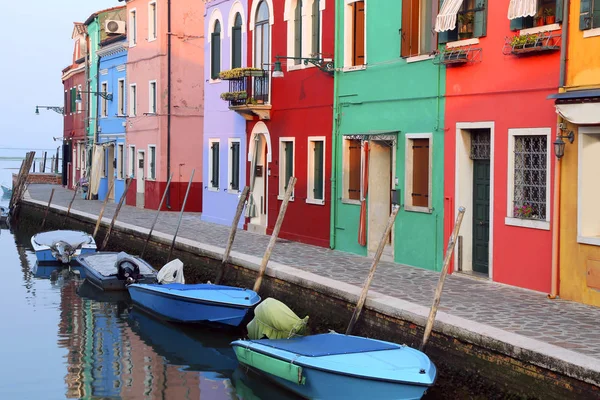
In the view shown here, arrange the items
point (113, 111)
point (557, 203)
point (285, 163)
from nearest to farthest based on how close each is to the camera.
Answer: point (557, 203) < point (285, 163) < point (113, 111)

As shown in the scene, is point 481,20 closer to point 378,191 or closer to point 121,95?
point 378,191

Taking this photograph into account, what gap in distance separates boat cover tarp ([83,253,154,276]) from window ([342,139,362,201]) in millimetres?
4398

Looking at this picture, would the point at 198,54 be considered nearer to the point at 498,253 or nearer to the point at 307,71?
the point at 307,71

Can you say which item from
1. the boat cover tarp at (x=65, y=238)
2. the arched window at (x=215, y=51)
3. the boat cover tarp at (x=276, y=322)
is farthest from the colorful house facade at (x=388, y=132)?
the boat cover tarp at (x=65, y=238)

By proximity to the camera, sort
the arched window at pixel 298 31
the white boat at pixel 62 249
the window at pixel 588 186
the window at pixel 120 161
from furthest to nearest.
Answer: the window at pixel 120 161 < the white boat at pixel 62 249 < the arched window at pixel 298 31 < the window at pixel 588 186

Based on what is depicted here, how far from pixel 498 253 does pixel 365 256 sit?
14.6 ft

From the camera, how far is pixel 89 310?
17.9 meters

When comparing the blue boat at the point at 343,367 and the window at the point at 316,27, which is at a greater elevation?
the window at the point at 316,27

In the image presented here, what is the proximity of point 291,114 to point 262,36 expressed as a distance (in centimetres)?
271

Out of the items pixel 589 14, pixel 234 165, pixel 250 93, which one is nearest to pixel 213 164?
pixel 234 165

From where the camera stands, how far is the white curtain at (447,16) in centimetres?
1451

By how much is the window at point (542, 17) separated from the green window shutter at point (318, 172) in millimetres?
7325

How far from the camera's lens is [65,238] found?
25594mm

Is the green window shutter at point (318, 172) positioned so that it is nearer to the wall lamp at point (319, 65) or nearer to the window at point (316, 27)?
the wall lamp at point (319, 65)
